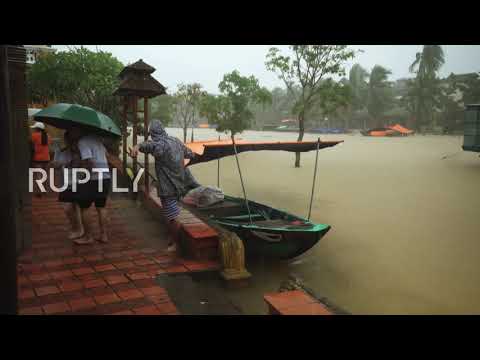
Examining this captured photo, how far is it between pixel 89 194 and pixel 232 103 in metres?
20.6

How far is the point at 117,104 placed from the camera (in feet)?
40.5

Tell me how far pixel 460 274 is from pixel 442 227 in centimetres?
316

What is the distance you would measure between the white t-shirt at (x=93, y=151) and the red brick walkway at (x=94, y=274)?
88 centimetres

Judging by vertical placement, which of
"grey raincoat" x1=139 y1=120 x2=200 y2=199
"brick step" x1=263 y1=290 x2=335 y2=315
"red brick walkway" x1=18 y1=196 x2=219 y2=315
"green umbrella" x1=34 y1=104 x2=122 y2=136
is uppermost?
"green umbrella" x1=34 y1=104 x2=122 y2=136

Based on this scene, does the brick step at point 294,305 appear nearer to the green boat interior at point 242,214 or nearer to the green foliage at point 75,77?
the green boat interior at point 242,214

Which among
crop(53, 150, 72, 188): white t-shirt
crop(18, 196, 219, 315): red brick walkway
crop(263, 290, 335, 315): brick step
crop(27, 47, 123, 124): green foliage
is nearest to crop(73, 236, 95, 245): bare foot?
crop(18, 196, 219, 315): red brick walkway

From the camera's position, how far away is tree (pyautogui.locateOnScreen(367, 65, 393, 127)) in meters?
49.4

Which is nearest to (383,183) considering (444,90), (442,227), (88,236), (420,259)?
(442,227)

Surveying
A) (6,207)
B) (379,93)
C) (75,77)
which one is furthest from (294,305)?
(379,93)

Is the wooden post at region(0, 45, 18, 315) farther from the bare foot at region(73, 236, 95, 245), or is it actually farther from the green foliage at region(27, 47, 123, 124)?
the green foliage at region(27, 47, 123, 124)

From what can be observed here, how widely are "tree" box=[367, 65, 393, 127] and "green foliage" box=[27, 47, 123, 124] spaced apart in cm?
4352

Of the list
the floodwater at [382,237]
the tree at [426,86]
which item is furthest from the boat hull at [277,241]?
the tree at [426,86]

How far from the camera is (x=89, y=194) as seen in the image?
4070mm
